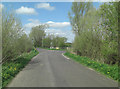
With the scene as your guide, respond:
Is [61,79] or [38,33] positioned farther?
[38,33]

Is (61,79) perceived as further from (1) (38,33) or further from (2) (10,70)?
(1) (38,33)

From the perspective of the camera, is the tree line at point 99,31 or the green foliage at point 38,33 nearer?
the tree line at point 99,31

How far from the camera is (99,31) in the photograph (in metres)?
12.3

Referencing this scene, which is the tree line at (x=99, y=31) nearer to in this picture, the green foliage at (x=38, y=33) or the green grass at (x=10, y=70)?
the green grass at (x=10, y=70)

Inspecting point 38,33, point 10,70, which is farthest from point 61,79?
point 38,33

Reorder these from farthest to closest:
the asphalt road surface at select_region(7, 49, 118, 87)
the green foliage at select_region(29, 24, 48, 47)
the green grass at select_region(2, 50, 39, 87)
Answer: the green foliage at select_region(29, 24, 48, 47) < the green grass at select_region(2, 50, 39, 87) < the asphalt road surface at select_region(7, 49, 118, 87)

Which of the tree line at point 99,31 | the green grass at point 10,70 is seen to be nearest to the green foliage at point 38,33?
the tree line at point 99,31

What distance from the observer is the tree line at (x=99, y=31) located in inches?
328

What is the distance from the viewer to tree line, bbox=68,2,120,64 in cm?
833

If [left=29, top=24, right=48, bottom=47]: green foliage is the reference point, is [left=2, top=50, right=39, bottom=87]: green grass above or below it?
below

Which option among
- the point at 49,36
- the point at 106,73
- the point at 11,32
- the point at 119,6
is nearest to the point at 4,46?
the point at 11,32

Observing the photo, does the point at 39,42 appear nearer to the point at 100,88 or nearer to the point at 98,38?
the point at 98,38

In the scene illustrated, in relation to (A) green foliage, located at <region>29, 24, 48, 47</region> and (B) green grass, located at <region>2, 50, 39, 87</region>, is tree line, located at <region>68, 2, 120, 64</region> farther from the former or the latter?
(A) green foliage, located at <region>29, 24, 48, 47</region>

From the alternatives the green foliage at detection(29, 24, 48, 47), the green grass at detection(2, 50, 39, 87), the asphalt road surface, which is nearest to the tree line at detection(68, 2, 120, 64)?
the asphalt road surface
